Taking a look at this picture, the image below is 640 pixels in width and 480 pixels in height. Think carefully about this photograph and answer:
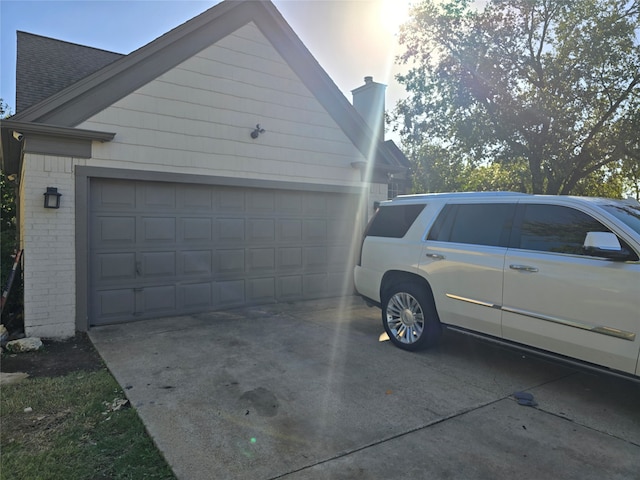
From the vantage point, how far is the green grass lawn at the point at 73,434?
2873 mm

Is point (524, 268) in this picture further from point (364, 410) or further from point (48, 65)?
point (48, 65)

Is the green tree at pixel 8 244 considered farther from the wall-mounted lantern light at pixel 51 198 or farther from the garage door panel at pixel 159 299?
the garage door panel at pixel 159 299

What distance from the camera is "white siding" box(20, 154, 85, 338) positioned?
6043 mm

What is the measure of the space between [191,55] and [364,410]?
6512mm

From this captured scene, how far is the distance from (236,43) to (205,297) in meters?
4.76

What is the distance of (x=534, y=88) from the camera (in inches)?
572

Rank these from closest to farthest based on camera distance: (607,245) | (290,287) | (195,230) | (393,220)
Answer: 1. (607,245)
2. (393,220)
3. (195,230)
4. (290,287)

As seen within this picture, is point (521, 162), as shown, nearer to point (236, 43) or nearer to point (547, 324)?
point (236, 43)

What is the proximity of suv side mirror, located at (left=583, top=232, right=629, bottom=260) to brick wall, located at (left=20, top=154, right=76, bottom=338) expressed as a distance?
21.8 ft

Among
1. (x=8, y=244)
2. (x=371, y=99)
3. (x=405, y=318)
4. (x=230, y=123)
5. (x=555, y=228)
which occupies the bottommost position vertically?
(x=405, y=318)

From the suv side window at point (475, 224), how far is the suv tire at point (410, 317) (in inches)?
30.1

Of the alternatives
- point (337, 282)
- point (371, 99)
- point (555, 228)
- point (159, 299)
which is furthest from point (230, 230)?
point (371, 99)

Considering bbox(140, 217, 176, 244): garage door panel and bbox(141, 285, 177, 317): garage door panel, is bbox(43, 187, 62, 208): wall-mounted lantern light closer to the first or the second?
bbox(140, 217, 176, 244): garage door panel

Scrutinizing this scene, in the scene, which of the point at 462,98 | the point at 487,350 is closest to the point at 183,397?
the point at 487,350
